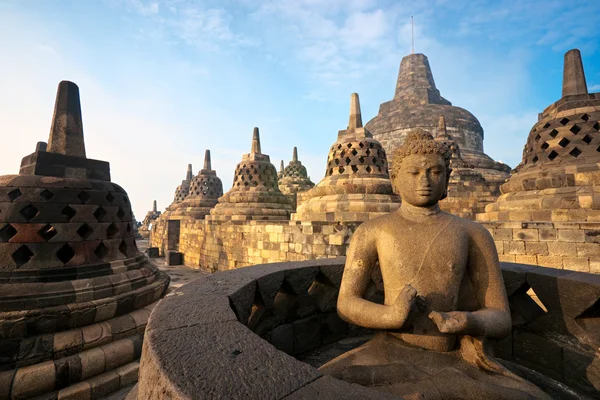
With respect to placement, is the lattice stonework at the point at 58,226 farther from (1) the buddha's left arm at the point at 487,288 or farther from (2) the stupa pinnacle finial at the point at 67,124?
(1) the buddha's left arm at the point at 487,288

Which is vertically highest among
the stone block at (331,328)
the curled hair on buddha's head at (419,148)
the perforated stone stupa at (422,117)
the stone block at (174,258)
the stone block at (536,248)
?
the perforated stone stupa at (422,117)

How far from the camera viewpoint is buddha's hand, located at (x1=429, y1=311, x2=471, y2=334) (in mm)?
1464

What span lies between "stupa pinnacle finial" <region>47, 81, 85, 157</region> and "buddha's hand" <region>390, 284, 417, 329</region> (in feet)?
13.5

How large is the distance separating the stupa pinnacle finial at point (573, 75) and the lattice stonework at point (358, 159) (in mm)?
4159

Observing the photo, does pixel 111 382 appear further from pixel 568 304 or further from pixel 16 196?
pixel 568 304

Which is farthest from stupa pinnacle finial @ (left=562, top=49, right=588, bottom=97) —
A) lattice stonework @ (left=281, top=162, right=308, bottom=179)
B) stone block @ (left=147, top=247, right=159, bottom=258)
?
lattice stonework @ (left=281, top=162, right=308, bottom=179)

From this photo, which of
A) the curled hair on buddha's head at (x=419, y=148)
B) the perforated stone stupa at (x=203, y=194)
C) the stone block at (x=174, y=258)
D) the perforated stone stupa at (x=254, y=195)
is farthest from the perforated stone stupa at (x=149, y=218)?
the curled hair on buddha's head at (x=419, y=148)

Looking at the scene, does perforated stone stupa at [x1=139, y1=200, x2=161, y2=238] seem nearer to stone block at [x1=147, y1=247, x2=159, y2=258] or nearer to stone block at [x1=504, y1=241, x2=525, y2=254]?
stone block at [x1=147, y1=247, x2=159, y2=258]

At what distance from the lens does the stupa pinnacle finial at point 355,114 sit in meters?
8.79

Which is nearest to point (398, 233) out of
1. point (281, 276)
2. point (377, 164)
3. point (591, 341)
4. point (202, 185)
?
point (281, 276)

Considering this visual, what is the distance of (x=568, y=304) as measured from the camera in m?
2.17

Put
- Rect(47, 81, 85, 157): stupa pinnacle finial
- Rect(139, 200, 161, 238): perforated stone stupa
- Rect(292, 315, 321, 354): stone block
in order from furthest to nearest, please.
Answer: Rect(139, 200, 161, 238): perforated stone stupa
Rect(47, 81, 85, 157): stupa pinnacle finial
Rect(292, 315, 321, 354): stone block

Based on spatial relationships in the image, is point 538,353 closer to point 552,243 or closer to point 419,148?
point 419,148

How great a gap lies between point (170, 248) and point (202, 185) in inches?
184
